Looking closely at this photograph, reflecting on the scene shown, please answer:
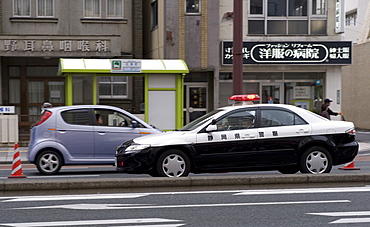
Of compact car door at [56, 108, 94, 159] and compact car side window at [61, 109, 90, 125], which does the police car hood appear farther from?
A: compact car side window at [61, 109, 90, 125]

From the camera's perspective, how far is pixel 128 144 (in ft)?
38.3

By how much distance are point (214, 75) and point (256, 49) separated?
209 centimetres

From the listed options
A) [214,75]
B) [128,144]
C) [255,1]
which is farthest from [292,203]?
[255,1]

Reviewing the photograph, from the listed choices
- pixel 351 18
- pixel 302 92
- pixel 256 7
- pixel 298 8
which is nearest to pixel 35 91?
pixel 256 7

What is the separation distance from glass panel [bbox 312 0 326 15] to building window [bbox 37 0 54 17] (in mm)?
11309

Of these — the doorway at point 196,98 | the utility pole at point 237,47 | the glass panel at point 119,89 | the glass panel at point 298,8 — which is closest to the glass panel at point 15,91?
the glass panel at point 119,89

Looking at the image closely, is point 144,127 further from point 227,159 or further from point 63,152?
point 227,159

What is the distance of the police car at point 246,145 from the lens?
11.3 metres

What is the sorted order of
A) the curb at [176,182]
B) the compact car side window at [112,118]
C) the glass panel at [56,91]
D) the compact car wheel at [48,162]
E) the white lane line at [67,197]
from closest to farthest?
the white lane line at [67,197] → the curb at [176,182] → the compact car wheel at [48,162] → the compact car side window at [112,118] → the glass panel at [56,91]

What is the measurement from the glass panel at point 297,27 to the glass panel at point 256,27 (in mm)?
1177

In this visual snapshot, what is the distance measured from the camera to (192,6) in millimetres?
24984

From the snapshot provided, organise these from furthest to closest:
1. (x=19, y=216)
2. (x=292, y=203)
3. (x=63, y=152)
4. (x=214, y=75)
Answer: (x=214, y=75), (x=63, y=152), (x=292, y=203), (x=19, y=216)

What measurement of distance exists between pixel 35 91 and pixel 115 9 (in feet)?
16.7

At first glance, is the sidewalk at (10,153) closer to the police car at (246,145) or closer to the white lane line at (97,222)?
the police car at (246,145)
